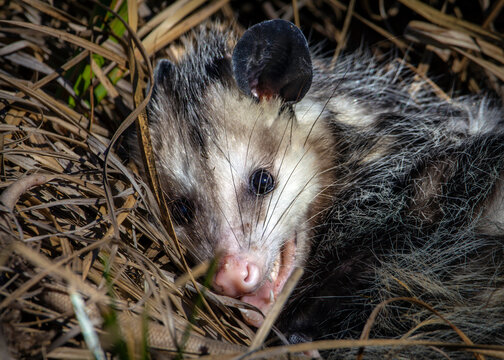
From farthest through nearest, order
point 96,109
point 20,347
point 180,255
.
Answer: point 96,109 < point 180,255 < point 20,347

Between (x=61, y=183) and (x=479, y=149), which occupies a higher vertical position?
(x=61, y=183)

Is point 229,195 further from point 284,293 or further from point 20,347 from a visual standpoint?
point 20,347

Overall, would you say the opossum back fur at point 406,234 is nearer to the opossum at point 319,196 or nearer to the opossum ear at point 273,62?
the opossum at point 319,196

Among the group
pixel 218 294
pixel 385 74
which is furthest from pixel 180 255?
pixel 385 74

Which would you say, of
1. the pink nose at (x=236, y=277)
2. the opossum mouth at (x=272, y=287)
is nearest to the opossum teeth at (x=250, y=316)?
the opossum mouth at (x=272, y=287)

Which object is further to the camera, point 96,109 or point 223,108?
point 96,109

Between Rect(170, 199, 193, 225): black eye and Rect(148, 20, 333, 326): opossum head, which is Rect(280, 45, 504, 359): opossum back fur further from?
Rect(170, 199, 193, 225): black eye

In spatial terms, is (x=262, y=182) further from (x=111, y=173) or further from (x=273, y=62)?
(x=111, y=173)
